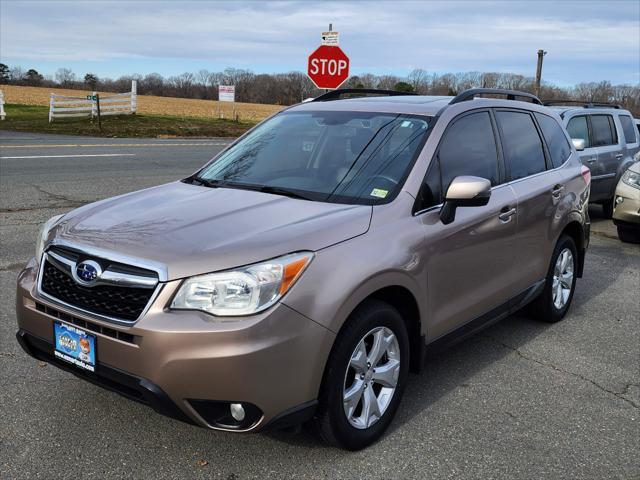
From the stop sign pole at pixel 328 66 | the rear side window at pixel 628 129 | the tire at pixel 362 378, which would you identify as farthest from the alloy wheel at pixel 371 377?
the stop sign pole at pixel 328 66

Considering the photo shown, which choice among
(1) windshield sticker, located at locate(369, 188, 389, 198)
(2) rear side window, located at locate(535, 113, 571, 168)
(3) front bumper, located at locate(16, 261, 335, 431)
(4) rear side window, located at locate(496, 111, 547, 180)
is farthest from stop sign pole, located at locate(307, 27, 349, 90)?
(3) front bumper, located at locate(16, 261, 335, 431)

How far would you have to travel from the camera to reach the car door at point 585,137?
1002cm

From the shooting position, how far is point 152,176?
1263 cm

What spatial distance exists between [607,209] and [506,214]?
7.63 m

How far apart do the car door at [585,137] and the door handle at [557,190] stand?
5.36 metres

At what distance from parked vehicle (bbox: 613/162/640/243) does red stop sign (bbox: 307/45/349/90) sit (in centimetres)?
732

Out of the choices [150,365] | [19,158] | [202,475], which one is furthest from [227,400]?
[19,158]

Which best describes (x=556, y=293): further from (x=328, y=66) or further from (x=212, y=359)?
(x=328, y=66)

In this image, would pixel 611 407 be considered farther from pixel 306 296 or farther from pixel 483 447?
pixel 306 296

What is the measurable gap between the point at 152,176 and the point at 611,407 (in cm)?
1038

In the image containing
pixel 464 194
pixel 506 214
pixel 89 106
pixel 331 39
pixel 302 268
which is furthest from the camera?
pixel 89 106

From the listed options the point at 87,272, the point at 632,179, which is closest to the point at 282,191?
the point at 87,272

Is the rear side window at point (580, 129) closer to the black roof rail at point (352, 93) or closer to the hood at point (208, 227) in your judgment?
the black roof rail at point (352, 93)

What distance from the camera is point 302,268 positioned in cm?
282
